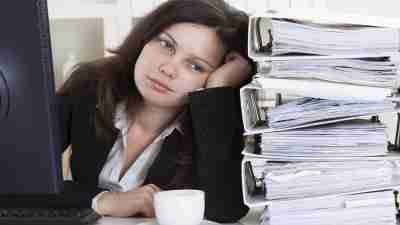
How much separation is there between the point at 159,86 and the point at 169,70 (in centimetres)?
5

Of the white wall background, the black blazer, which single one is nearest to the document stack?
the black blazer

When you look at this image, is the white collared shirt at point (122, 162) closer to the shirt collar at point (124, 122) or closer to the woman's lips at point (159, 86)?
the shirt collar at point (124, 122)

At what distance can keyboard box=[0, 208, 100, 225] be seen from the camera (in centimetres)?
80

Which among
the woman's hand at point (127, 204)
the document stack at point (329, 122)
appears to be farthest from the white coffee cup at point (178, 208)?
the woman's hand at point (127, 204)

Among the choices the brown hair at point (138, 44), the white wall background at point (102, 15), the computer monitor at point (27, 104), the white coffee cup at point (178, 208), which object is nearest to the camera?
the computer monitor at point (27, 104)

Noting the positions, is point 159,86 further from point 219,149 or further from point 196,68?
point 219,149

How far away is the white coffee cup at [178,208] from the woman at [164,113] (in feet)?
0.37

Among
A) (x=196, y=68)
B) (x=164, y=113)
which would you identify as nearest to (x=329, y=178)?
(x=196, y=68)

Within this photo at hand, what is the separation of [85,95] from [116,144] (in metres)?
0.15

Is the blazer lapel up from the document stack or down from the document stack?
down

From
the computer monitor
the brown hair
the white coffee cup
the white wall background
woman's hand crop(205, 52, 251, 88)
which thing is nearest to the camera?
the computer monitor

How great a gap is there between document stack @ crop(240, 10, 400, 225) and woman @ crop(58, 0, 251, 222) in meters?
0.14

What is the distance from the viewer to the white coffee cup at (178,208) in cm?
84

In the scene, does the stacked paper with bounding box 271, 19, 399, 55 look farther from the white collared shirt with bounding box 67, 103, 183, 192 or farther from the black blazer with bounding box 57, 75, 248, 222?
the white collared shirt with bounding box 67, 103, 183, 192
